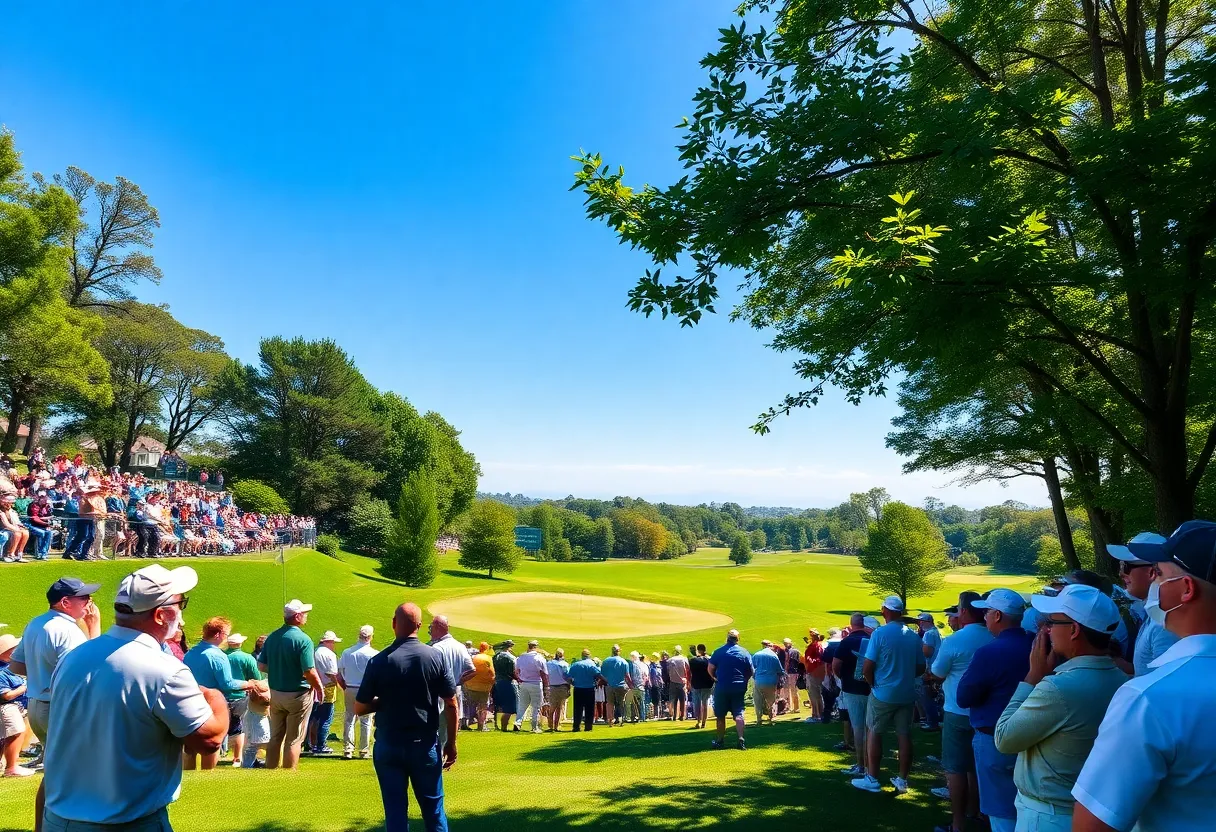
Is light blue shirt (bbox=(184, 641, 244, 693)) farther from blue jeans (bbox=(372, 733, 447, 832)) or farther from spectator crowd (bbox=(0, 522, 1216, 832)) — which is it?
blue jeans (bbox=(372, 733, 447, 832))

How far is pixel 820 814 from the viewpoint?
6.09 metres

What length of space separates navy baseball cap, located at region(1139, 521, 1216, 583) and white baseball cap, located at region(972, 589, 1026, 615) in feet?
10.7

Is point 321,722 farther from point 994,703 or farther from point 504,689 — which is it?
point 994,703

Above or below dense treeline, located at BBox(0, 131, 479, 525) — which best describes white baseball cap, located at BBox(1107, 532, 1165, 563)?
below

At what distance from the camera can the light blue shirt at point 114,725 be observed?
2896mm

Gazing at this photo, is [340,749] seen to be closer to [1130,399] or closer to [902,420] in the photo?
[1130,399]

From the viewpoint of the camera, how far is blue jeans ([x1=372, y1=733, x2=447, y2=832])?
4.81 metres

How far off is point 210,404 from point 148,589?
59916 mm

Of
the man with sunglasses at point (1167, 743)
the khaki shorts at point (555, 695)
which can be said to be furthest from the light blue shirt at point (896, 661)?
the khaki shorts at point (555, 695)

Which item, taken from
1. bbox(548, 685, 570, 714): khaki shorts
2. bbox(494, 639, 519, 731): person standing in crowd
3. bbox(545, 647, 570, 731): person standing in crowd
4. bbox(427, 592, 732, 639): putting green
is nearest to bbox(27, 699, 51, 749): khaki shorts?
bbox(494, 639, 519, 731): person standing in crowd

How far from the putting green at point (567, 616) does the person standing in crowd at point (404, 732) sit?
25194 millimetres

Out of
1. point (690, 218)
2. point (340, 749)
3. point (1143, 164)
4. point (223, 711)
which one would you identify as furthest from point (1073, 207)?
point (340, 749)

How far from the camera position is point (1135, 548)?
110 inches

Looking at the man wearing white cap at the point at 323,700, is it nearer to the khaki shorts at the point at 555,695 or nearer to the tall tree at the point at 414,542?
the khaki shorts at the point at 555,695
